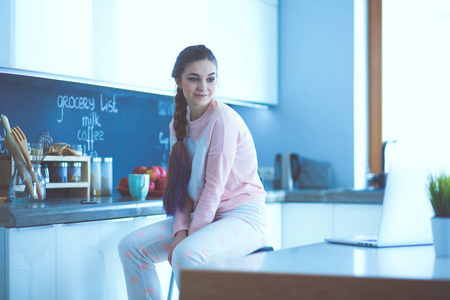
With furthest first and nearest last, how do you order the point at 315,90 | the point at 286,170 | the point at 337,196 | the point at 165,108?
the point at 315,90
the point at 286,170
the point at 165,108
the point at 337,196

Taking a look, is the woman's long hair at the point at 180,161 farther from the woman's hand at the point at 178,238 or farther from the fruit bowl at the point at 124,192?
the fruit bowl at the point at 124,192

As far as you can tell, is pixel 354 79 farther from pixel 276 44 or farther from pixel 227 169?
pixel 227 169

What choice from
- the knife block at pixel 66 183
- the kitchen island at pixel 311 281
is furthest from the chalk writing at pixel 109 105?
the kitchen island at pixel 311 281

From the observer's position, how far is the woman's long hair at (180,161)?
2.15 metres

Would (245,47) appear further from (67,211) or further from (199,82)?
(67,211)

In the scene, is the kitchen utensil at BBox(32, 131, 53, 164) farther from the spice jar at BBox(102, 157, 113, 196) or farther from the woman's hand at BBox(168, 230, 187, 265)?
the woman's hand at BBox(168, 230, 187, 265)

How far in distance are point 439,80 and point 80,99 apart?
87.5 inches

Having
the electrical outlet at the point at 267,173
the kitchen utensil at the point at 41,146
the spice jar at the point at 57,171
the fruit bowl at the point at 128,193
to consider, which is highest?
the kitchen utensil at the point at 41,146

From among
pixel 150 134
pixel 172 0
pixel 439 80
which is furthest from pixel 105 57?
pixel 439 80

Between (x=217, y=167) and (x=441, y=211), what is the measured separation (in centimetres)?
82

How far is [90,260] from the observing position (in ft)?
7.34

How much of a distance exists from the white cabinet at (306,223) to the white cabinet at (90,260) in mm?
1301

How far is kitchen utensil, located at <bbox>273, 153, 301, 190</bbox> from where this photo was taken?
3729mm

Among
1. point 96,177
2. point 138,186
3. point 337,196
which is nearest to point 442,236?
point 138,186
